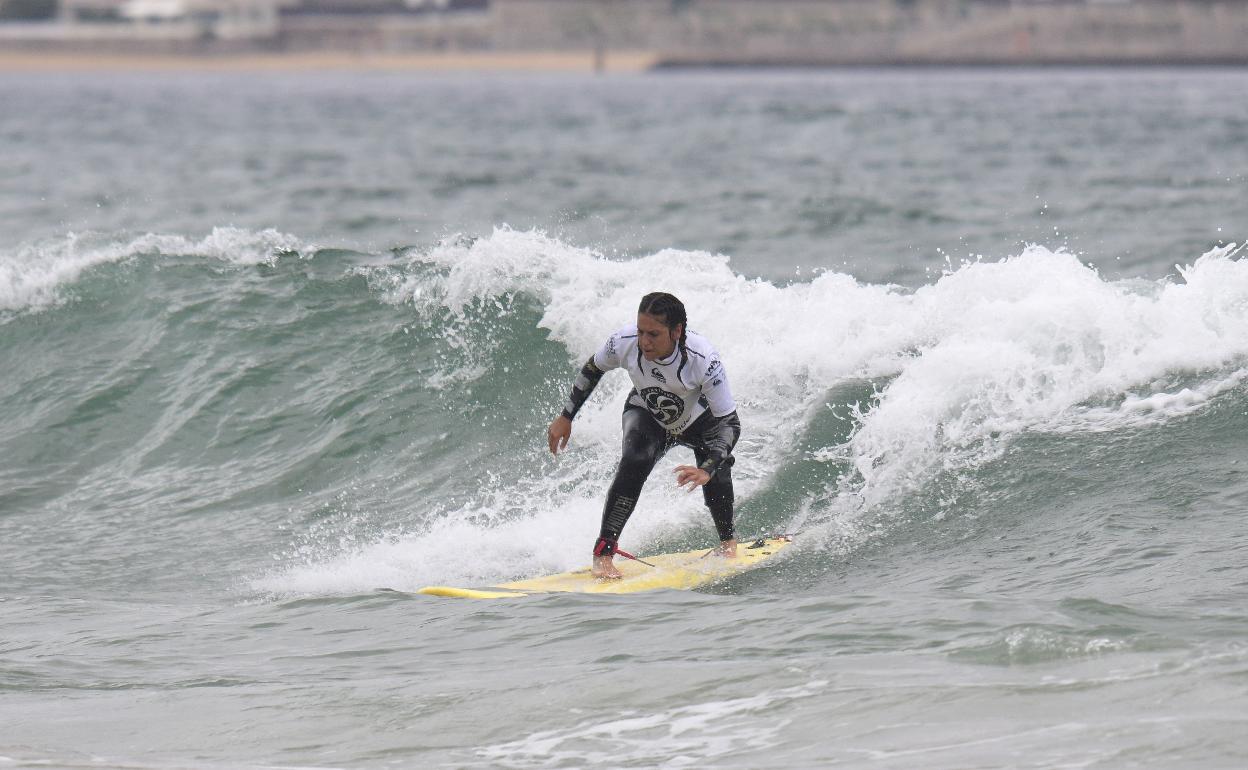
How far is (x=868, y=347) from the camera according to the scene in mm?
11188

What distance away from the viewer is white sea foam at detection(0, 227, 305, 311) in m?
15.6

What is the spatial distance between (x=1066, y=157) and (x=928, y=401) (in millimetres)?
24160

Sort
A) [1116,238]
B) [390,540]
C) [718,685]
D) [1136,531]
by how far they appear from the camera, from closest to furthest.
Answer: [718,685], [1136,531], [390,540], [1116,238]

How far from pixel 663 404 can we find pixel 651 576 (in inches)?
36.2

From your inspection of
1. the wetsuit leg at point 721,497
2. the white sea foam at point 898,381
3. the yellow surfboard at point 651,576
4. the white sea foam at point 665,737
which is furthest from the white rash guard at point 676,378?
the white sea foam at point 665,737

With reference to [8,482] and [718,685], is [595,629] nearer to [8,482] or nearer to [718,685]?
[718,685]

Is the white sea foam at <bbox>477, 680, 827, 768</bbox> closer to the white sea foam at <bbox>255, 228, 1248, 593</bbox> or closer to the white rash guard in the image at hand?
the white rash guard

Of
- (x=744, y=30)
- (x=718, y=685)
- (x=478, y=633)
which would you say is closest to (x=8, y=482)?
(x=478, y=633)

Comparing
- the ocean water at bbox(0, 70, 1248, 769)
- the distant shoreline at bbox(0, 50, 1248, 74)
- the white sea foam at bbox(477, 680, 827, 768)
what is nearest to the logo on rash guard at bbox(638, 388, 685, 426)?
the ocean water at bbox(0, 70, 1248, 769)

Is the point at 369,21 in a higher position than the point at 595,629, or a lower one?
higher

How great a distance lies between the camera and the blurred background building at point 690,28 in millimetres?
84938

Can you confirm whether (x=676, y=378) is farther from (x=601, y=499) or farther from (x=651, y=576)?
(x=601, y=499)

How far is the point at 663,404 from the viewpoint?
8.41 metres

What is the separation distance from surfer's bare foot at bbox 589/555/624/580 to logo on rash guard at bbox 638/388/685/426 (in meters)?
0.82
